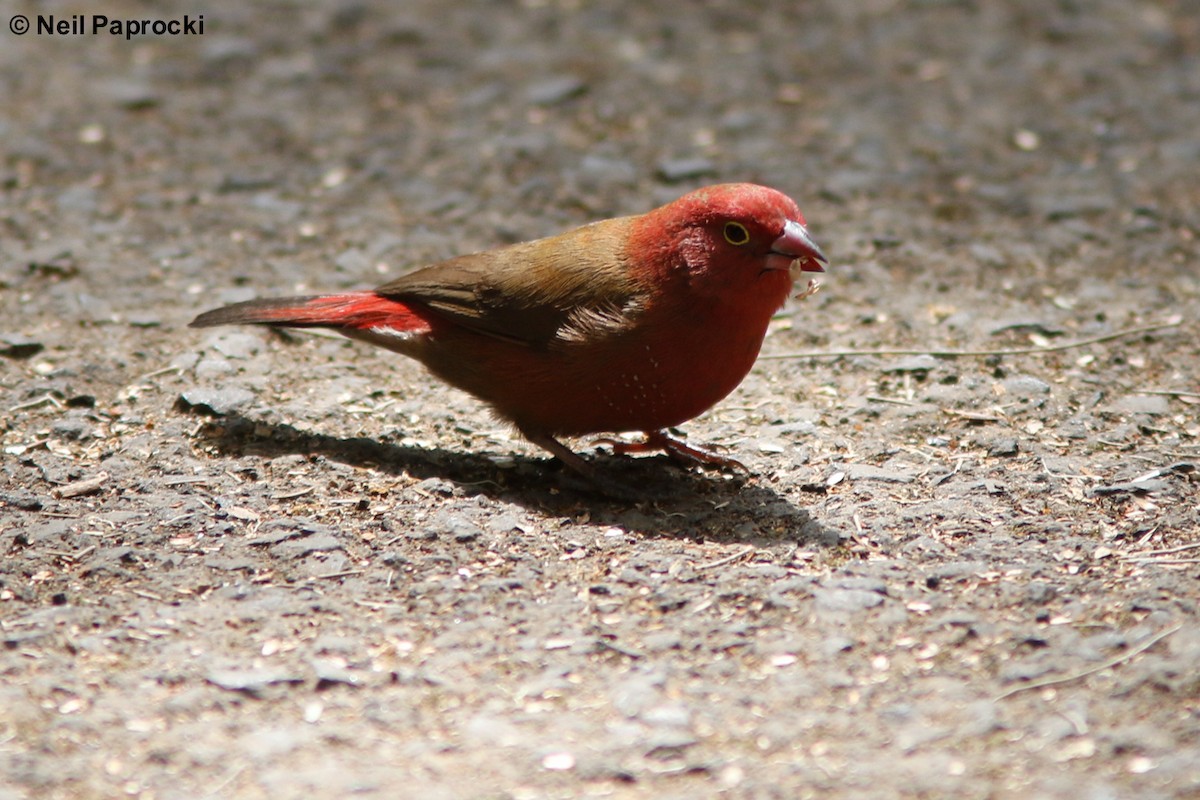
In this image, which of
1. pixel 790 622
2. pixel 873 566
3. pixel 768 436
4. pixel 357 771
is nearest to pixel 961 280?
pixel 768 436

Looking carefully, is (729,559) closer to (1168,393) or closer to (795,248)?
(795,248)

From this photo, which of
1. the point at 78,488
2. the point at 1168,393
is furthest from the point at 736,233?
the point at 78,488

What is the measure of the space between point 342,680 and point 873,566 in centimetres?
156

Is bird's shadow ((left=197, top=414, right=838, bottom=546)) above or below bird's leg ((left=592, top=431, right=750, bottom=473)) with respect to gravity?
below

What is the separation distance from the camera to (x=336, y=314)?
483 cm

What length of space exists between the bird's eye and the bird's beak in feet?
0.30

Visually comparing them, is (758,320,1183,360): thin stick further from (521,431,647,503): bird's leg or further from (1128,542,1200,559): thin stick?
(1128,542,1200,559): thin stick

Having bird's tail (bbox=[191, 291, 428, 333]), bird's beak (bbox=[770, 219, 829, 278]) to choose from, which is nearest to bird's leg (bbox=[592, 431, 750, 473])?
bird's beak (bbox=[770, 219, 829, 278])

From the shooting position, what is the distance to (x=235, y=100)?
781cm

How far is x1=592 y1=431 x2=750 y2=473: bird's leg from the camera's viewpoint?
4.58 metres

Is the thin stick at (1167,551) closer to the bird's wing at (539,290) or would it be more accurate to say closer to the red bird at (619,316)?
the red bird at (619,316)

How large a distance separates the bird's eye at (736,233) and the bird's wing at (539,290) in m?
0.35

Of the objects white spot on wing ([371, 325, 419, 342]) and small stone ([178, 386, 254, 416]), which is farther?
small stone ([178, 386, 254, 416])

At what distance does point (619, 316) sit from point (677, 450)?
630 millimetres
